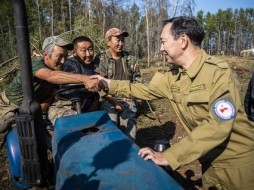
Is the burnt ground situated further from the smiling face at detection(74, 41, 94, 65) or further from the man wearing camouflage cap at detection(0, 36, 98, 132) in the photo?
the smiling face at detection(74, 41, 94, 65)

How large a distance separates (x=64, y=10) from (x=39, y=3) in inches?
119

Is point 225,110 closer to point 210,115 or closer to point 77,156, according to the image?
point 210,115

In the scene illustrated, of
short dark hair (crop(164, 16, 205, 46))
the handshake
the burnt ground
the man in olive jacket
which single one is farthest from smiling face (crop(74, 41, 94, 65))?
short dark hair (crop(164, 16, 205, 46))

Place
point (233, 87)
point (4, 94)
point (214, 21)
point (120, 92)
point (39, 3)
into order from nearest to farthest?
1. point (233, 87)
2. point (120, 92)
3. point (4, 94)
4. point (39, 3)
5. point (214, 21)

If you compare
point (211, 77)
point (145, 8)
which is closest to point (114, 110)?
point (211, 77)

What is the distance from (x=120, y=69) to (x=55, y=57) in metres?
1.68

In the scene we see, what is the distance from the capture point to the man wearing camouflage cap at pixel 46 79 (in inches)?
130

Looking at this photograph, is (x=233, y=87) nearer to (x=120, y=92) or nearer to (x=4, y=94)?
(x=120, y=92)

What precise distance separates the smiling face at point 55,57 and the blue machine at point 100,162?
125 cm

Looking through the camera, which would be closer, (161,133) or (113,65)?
(113,65)

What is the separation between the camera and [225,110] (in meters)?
2.04

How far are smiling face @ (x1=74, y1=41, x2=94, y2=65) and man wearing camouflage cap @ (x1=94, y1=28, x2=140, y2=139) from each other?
31 cm

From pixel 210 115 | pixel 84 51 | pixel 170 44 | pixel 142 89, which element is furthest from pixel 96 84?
pixel 84 51

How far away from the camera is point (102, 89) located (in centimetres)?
327
